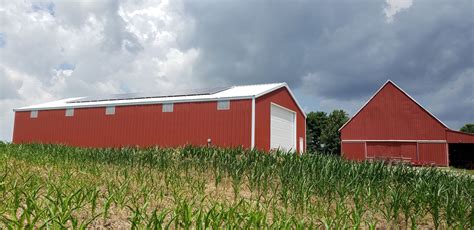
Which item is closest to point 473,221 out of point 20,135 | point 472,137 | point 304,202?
point 304,202

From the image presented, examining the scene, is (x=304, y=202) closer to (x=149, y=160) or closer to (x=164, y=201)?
(x=164, y=201)

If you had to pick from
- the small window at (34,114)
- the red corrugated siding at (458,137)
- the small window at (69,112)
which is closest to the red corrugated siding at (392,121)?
the red corrugated siding at (458,137)

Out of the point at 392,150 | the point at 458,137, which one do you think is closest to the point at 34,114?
the point at 392,150

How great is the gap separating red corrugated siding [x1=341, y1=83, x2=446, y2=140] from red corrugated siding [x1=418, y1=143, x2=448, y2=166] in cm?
62

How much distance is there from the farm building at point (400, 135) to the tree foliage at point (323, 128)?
759 inches

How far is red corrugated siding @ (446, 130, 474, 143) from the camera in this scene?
77.6ft

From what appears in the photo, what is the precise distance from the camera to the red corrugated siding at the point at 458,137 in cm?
2364

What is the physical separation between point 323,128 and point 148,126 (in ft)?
118

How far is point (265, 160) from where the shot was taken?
8227 mm

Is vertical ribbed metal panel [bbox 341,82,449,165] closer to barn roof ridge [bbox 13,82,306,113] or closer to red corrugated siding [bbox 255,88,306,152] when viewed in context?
barn roof ridge [bbox 13,82,306,113]

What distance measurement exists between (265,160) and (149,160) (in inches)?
120

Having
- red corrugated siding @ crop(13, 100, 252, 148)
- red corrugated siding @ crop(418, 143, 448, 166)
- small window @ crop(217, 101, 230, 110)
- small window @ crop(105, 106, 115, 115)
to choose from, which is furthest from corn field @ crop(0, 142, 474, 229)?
red corrugated siding @ crop(418, 143, 448, 166)

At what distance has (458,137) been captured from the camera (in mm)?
24234

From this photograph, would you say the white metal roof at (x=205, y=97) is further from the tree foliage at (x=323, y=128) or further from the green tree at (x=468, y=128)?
the green tree at (x=468, y=128)
